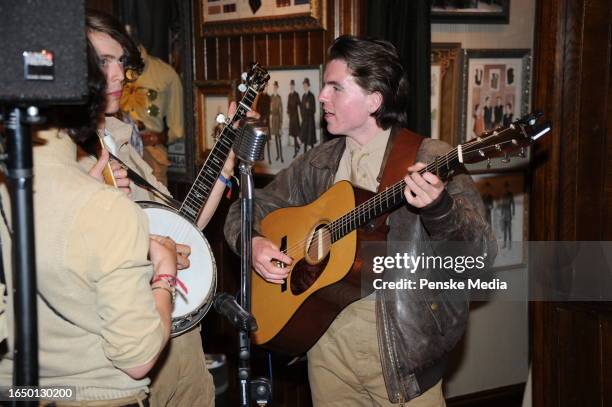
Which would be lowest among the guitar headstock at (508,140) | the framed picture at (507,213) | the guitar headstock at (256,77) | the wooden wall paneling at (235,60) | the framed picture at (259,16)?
the framed picture at (507,213)

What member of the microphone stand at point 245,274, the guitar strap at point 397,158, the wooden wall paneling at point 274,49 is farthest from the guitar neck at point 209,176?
the wooden wall paneling at point 274,49

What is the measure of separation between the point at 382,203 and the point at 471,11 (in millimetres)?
2008

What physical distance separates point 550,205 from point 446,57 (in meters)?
1.31

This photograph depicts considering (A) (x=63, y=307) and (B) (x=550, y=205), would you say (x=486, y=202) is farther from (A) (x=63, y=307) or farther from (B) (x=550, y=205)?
(A) (x=63, y=307)

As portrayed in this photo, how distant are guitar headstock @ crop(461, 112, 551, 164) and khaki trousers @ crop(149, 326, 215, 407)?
1024mm

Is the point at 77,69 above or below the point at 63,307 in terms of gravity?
above

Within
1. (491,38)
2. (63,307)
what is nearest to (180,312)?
(63,307)

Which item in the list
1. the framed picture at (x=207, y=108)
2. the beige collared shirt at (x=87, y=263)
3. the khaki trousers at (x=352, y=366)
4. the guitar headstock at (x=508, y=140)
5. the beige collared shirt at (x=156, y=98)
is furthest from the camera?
the beige collared shirt at (x=156, y=98)

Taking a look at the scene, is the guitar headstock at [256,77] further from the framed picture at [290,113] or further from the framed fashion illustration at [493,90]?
the framed fashion illustration at [493,90]

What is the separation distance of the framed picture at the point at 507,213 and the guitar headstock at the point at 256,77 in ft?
6.26

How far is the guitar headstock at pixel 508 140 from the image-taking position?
1947mm

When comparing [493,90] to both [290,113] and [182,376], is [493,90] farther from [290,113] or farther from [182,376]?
[182,376]

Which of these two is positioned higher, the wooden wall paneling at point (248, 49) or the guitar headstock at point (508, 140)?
the wooden wall paneling at point (248, 49)

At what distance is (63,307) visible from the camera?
1.46 metres
